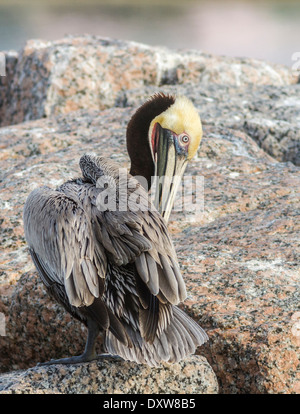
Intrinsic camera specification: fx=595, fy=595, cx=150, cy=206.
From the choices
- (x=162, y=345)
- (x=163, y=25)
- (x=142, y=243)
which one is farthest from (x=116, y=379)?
(x=163, y=25)

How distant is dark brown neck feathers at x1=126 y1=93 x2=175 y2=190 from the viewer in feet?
16.5

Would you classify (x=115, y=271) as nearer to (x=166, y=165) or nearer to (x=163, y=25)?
(x=166, y=165)

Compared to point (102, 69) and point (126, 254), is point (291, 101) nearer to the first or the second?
point (102, 69)

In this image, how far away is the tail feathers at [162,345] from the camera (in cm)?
297

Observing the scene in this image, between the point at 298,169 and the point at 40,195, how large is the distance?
2.88 meters

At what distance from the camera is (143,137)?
5078 millimetres

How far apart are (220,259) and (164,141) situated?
4.09 ft

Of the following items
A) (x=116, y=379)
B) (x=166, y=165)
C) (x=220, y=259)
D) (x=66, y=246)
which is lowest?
(x=116, y=379)

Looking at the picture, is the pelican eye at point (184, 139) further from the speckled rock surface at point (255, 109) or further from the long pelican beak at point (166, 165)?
the speckled rock surface at point (255, 109)

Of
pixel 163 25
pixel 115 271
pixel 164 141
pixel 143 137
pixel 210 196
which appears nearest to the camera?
pixel 115 271

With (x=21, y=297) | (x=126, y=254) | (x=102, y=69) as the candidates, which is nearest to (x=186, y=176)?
(x=21, y=297)

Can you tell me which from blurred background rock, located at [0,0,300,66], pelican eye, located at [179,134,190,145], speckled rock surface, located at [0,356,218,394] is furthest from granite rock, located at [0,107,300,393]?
blurred background rock, located at [0,0,300,66]

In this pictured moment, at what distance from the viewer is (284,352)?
10.2 ft

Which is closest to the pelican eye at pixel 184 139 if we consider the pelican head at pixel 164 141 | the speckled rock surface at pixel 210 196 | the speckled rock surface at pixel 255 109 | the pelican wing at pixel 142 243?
the pelican head at pixel 164 141
